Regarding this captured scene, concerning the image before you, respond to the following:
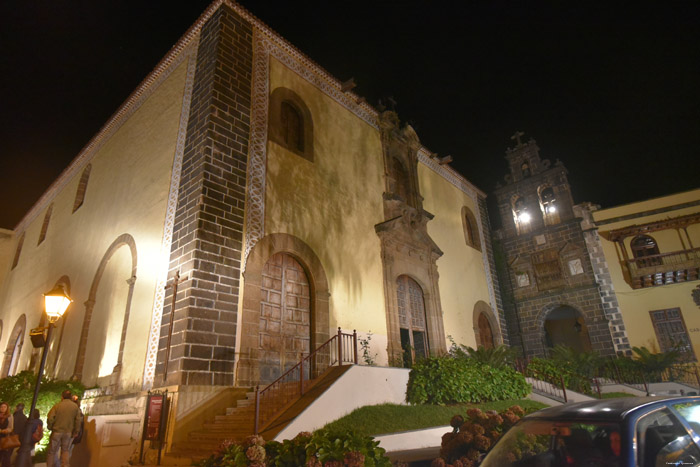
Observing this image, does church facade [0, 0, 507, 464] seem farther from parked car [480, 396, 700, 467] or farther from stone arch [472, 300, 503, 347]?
parked car [480, 396, 700, 467]

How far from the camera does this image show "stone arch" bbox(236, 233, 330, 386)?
7.62 meters

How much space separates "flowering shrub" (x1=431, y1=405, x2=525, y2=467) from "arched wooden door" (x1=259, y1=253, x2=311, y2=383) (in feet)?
13.4

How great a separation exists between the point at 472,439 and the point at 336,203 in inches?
287

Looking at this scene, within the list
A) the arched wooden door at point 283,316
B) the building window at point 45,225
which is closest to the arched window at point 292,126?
the arched wooden door at point 283,316

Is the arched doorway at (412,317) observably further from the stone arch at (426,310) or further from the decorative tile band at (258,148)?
the decorative tile band at (258,148)

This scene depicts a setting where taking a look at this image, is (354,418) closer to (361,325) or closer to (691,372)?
(361,325)

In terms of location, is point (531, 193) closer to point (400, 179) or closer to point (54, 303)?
point (400, 179)

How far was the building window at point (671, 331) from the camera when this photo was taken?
48.9 ft

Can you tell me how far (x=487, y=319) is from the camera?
15812 millimetres

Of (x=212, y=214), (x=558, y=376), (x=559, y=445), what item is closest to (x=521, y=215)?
(x=558, y=376)

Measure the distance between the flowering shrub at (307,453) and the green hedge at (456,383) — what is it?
5.20 meters

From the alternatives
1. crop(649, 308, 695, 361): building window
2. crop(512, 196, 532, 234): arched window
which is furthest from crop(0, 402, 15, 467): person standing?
crop(649, 308, 695, 361): building window

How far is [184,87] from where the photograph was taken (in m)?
9.98

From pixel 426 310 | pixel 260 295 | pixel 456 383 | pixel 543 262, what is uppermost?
pixel 543 262
